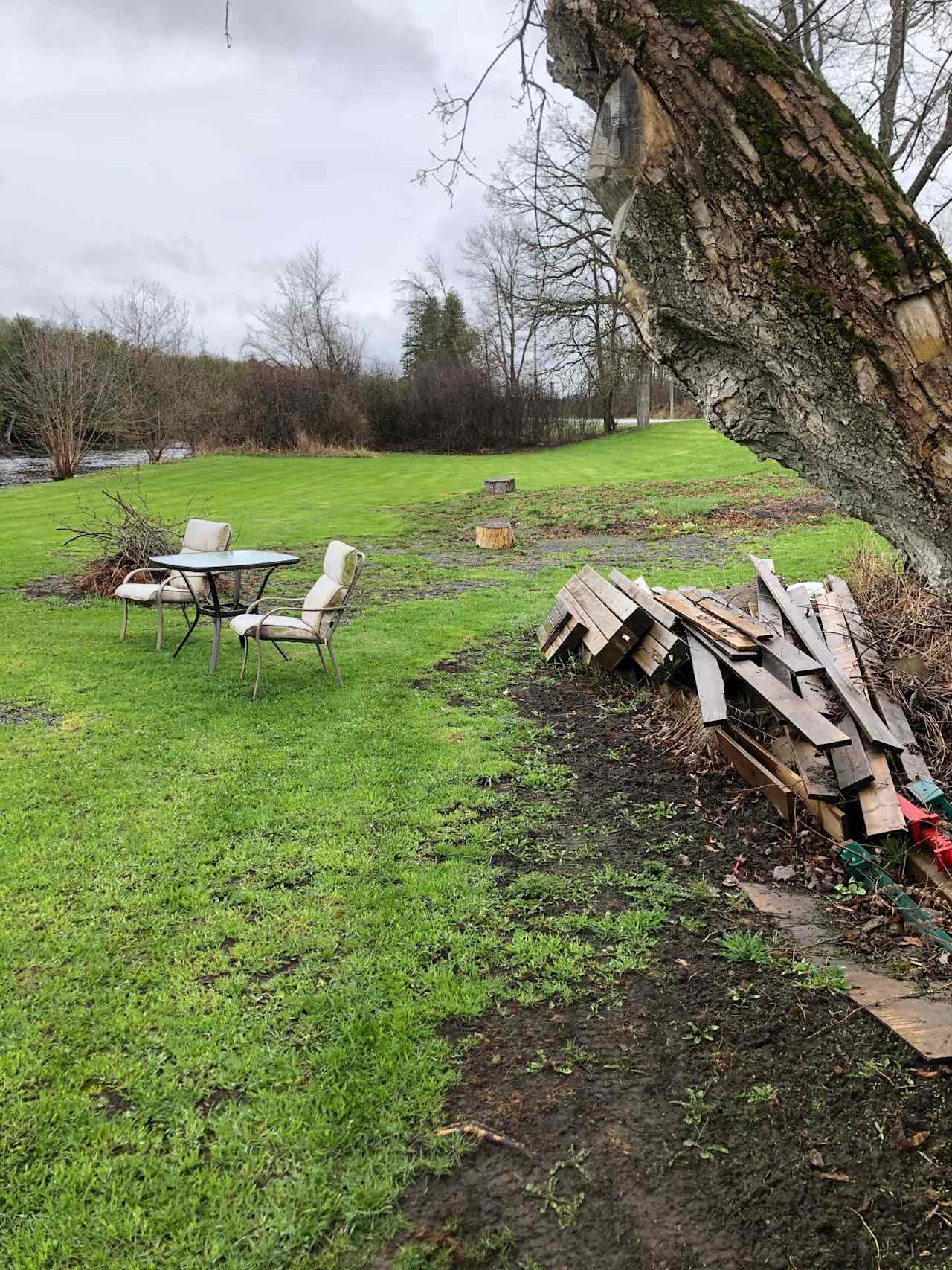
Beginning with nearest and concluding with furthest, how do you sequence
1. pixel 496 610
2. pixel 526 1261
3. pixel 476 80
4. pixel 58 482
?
pixel 526 1261, pixel 476 80, pixel 496 610, pixel 58 482

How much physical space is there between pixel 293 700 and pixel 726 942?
4.02 metres

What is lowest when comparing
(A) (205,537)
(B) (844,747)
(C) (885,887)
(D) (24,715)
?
(C) (885,887)

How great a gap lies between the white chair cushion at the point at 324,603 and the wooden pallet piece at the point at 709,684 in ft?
9.11

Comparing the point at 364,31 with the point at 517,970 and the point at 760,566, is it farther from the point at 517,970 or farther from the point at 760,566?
the point at 760,566

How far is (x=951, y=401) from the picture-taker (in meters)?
1.54

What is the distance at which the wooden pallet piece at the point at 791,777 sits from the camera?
3730 millimetres

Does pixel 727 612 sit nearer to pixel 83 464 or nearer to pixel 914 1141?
pixel 914 1141

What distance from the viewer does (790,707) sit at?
4.10 meters

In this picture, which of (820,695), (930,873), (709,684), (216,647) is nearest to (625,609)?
(709,684)

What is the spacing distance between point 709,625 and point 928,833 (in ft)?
6.60

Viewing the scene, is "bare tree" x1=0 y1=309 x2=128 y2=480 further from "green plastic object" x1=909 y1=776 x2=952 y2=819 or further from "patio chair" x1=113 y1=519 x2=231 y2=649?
"green plastic object" x1=909 y1=776 x2=952 y2=819

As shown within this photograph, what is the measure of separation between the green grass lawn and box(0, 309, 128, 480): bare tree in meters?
21.9

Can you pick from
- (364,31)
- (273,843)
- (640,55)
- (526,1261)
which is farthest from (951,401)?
(273,843)

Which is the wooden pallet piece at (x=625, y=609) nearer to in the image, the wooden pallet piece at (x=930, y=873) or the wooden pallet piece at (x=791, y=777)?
the wooden pallet piece at (x=791, y=777)
